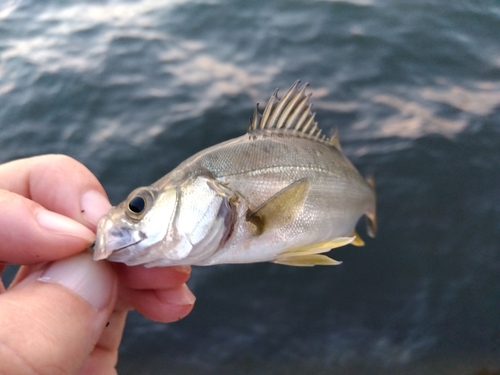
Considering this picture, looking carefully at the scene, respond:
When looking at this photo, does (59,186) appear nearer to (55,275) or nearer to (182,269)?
(55,275)

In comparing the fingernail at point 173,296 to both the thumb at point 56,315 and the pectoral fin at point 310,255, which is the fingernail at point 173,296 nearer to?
the thumb at point 56,315

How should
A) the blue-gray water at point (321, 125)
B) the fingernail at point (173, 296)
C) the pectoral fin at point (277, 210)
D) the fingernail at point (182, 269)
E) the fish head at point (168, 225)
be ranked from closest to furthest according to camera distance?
the fish head at point (168, 225)
the pectoral fin at point (277, 210)
the fingernail at point (182, 269)
the fingernail at point (173, 296)
the blue-gray water at point (321, 125)

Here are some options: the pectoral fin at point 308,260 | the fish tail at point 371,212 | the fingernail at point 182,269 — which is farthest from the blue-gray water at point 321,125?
the pectoral fin at point 308,260

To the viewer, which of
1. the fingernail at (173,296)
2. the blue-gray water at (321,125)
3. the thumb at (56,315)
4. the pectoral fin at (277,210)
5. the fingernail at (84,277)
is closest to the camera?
the thumb at (56,315)

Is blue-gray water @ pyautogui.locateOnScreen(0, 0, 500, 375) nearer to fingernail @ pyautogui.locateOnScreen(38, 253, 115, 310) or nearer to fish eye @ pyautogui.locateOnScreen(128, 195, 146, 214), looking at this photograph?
fingernail @ pyautogui.locateOnScreen(38, 253, 115, 310)

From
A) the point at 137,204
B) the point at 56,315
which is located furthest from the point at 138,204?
the point at 56,315

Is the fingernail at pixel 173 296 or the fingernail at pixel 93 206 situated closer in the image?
the fingernail at pixel 93 206

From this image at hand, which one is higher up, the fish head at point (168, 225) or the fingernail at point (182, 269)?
the fish head at point (168, 225)
